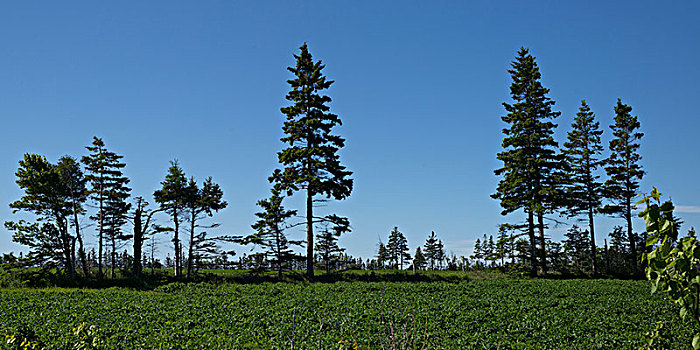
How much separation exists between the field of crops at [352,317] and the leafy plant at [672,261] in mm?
5763

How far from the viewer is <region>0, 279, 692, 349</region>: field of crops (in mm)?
11742

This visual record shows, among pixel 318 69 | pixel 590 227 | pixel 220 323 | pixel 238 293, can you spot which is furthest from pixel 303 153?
pixel 590 227

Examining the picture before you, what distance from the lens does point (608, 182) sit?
123 feet

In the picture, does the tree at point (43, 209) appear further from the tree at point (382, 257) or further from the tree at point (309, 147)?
the tree at point (382, 257)

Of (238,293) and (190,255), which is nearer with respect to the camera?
(238,293)

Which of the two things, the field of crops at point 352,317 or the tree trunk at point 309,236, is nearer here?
the field of crops at point 352,317

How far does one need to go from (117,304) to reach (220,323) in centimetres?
588

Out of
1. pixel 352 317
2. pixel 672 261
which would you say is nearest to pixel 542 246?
pixel 352 317

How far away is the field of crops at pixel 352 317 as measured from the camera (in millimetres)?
11742

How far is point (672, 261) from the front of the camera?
10.4 ft

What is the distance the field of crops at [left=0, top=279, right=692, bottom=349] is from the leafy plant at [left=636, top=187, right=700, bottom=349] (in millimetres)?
5763

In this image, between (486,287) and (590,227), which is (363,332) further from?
(590,227)

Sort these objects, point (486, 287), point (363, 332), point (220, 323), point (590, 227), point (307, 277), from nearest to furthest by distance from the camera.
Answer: point (363, 332) < point (220, 323) < point (486, 287) < point (307, 277) < point (590, 227)

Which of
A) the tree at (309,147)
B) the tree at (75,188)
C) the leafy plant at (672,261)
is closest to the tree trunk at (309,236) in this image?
the tree at (309,147)
